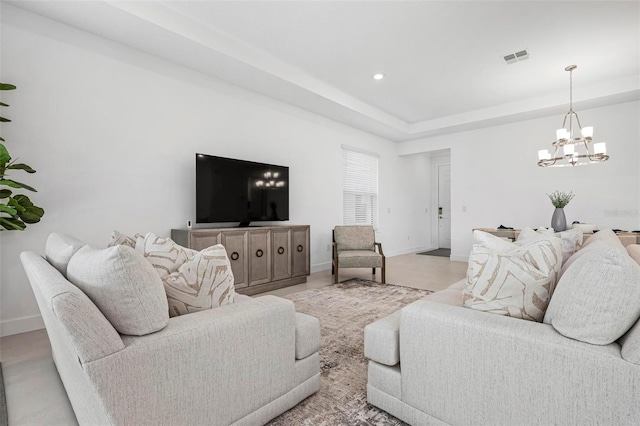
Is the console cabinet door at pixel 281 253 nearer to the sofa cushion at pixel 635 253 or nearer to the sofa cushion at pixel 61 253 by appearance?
the sofa cushion at pixel 61 253

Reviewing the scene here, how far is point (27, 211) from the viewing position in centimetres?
239

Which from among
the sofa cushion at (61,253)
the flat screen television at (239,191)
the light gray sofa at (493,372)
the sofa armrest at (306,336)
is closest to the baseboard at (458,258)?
the flat screen television at (239,191)

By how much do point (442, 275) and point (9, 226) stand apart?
5.33 metres

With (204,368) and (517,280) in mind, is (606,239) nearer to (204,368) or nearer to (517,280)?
(517,280)

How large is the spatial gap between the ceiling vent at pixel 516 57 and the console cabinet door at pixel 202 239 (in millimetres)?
4227

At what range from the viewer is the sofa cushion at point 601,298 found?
3.31 ft

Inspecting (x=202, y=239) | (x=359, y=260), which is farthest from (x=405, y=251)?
(x=202, y=239)

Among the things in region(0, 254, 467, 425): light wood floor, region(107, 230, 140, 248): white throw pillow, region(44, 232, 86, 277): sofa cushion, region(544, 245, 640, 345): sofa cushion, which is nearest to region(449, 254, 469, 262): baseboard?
region(0, 254, 467, 425): light wood floor

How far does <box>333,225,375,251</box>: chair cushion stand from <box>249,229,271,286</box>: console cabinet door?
1.41m

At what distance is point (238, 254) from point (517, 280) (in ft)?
10.0

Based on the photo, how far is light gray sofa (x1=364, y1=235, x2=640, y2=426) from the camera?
99 centimetres

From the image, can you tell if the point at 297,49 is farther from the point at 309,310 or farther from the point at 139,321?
the point at 139,321

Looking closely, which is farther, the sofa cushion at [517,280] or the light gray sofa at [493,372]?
the sofa cushion at [517,280]

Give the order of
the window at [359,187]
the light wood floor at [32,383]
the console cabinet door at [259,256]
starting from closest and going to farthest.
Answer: the light wood floor at [32,383] → the console cabinet door at [259,256] → the window at [359,187]
